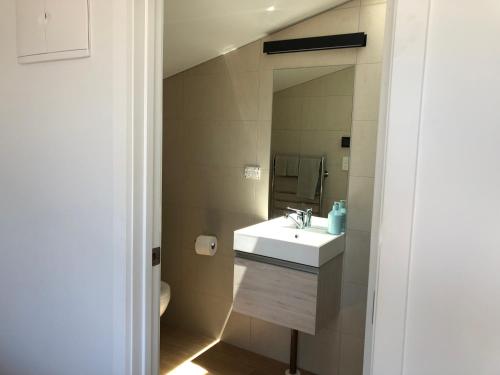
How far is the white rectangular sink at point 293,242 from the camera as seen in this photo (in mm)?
2119

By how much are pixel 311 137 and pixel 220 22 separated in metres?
0.84

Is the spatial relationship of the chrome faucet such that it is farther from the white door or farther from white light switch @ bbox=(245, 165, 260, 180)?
the white door

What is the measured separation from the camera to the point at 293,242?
2150 millimetres

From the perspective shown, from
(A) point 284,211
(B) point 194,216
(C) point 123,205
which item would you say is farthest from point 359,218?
(C) point 123,205

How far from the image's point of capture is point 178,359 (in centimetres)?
270

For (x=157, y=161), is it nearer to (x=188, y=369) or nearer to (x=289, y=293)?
(x=289, y=293)

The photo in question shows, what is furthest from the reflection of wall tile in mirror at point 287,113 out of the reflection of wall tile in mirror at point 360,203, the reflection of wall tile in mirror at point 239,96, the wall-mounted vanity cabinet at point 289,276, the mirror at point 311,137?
the wall-mounted vanity cabinet at point 289,276

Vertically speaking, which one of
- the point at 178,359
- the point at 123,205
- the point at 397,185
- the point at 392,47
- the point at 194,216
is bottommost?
the point at 178,359

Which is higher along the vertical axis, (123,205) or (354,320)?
(123,205)

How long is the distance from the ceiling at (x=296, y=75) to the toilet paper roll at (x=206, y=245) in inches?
41.9

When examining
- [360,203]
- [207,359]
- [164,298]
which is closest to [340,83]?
[360,203]

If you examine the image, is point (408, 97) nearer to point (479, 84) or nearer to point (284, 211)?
point (479, 84)

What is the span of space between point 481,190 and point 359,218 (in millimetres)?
1546

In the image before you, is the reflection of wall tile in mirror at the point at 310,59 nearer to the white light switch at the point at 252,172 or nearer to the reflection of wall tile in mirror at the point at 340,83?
the reflection of wall tile in mirror at the point at 340,83
